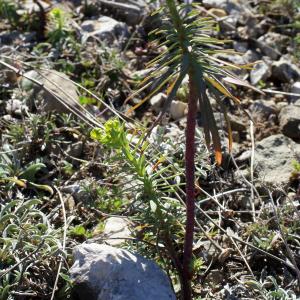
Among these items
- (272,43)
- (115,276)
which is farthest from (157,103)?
(115,276)

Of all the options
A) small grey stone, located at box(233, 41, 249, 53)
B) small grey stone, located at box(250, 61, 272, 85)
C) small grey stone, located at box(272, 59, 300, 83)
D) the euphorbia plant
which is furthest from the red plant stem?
small grey stone, located at box(233, 41, 249, 53)

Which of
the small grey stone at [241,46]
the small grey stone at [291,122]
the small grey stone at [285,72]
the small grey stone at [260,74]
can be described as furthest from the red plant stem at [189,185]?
the small grey stone at [241,46]

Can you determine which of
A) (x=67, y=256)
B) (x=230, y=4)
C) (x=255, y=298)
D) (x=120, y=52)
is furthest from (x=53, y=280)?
(x=230, y=4)

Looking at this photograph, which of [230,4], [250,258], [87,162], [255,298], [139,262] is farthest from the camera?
[230,4]

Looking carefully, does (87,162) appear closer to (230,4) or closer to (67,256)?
(67,256)

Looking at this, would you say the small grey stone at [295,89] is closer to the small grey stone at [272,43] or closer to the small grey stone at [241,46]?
the small grey stone at [272,43]

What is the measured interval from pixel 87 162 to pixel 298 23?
236 cm

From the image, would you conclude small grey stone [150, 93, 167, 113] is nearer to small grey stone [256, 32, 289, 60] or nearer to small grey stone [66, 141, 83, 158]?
small grey stone [66, 141, 83, 158]

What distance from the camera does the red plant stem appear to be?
2.57 meters

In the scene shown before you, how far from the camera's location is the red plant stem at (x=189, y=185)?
101 inches

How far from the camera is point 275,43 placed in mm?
4992

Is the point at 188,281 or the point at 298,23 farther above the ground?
the point at 298,23

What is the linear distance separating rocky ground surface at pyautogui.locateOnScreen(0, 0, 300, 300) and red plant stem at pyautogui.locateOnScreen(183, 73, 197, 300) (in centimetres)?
10

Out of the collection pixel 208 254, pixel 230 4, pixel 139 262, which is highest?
pixel 230 4
